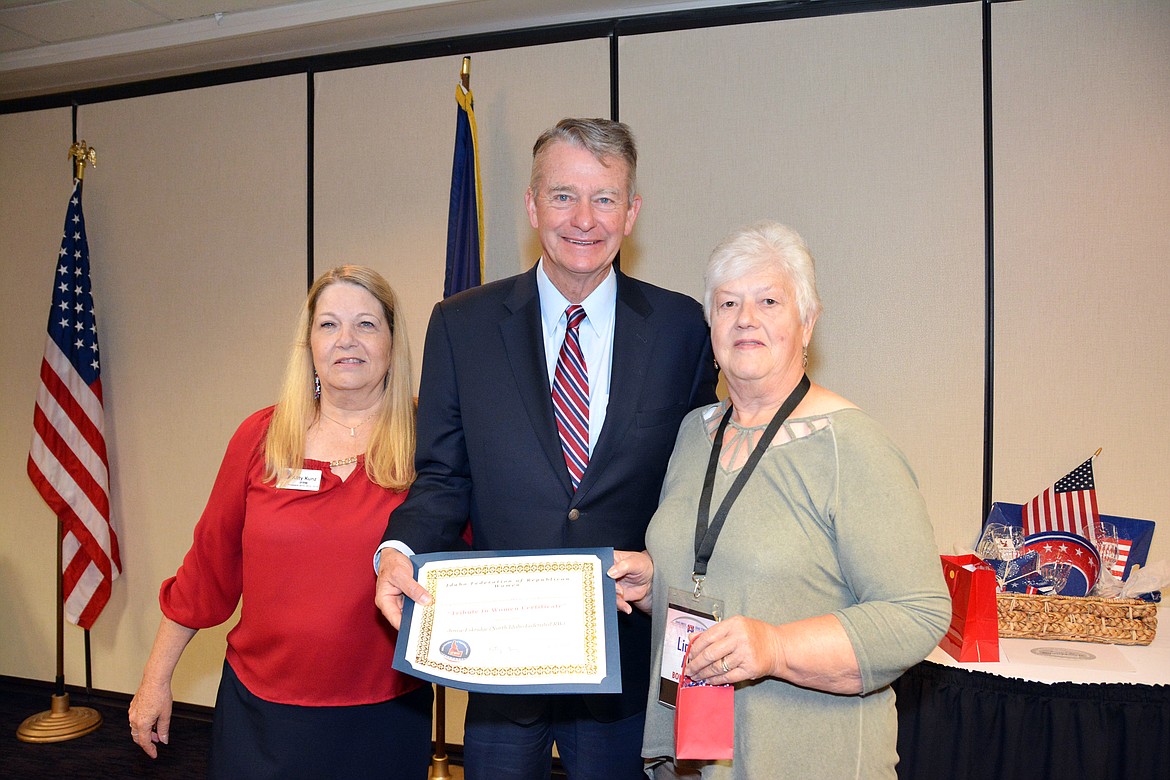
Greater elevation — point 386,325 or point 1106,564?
point 386,325

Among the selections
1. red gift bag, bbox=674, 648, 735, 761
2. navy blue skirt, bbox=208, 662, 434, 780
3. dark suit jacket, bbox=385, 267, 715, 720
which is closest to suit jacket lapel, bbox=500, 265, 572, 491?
dark suit jacket, bbox=385, 267, 715, 720

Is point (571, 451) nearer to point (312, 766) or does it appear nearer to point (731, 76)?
point (312, 766)

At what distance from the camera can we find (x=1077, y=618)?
98.0 inches

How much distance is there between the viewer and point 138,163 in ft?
15.6

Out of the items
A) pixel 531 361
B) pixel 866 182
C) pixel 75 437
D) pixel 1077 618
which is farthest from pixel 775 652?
pixel 75 437

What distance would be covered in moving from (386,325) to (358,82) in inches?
101

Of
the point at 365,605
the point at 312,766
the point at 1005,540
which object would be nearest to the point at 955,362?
the point at 1005,540

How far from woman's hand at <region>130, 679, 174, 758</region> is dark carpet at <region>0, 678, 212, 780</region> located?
6.40 feet

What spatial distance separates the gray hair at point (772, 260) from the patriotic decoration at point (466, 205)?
2.19m

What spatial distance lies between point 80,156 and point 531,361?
159 inches

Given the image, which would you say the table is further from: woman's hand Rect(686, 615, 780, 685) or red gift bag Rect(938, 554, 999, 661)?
woman's hand Rect(686, 615, 780, 685)

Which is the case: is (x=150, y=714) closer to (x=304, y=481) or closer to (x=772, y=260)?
(x=304, y=481)

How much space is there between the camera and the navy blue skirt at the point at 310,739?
2.01m

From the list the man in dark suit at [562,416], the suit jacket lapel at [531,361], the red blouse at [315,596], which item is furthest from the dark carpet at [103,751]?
the suit jacket lapel at [531,361]
